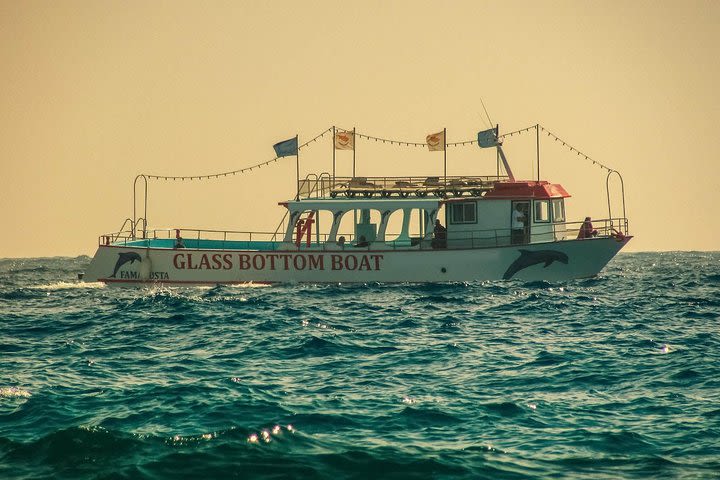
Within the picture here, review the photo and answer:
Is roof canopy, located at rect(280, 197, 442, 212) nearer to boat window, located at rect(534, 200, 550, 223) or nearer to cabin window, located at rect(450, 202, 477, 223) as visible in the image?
cabin window, located at rect(450, 202, 477, 223)

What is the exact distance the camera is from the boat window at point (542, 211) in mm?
41156

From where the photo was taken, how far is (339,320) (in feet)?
93.6

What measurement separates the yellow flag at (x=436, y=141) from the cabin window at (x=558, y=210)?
228 inches

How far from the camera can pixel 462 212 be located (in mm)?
41531

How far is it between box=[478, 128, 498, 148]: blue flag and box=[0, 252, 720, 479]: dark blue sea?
541 inches

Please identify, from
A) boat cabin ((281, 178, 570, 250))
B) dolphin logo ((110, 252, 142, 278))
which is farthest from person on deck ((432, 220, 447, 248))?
dolphin logo ((110, 252, 142, 278))

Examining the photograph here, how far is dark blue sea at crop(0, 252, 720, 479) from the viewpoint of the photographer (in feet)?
44.7

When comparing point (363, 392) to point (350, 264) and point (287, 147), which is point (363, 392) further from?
point (287, 147)

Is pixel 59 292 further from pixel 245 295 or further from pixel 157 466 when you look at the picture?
pixel 157 466

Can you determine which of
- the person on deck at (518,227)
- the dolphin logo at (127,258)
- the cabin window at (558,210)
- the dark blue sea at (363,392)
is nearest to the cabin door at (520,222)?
the person on deck at (518,227)

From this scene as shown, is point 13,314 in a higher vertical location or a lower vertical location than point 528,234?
lower

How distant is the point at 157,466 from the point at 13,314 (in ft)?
62.5

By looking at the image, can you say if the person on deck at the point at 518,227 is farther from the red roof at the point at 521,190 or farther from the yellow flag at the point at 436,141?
the yellow flag at the point at 436,141

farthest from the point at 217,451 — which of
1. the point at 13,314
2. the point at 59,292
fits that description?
the point at 59,292
